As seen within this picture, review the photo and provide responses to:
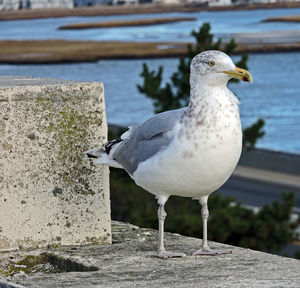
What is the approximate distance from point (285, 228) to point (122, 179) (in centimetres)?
439

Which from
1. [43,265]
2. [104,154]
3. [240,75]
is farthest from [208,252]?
[240,75]

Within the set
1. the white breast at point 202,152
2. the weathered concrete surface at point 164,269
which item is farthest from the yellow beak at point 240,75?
the weathered concrete surface at point 164,269

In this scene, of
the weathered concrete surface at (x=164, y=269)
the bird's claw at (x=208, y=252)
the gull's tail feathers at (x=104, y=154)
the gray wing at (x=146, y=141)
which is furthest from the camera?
the gull's tail feathers at (x=104, y=154)

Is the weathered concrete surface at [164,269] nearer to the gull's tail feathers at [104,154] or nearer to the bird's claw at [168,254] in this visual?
the bird's claw at [168,254]

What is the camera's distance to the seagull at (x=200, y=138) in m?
5.42

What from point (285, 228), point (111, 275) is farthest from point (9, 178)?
point (285, 228)

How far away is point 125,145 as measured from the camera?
6000mm

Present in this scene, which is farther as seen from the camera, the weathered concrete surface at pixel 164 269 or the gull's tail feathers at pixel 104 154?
the gull's tail feathers at pixel 104 154

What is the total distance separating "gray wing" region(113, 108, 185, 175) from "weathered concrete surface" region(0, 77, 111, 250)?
1.02ft

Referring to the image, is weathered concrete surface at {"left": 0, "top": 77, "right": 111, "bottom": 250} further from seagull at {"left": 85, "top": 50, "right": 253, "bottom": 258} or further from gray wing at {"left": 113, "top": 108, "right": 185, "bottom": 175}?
seagull at {"left": 85, "top": 50, "right": 253, "bottom": 258}

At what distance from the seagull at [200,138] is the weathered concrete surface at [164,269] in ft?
0.92

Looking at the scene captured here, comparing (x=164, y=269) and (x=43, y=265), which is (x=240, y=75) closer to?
(x=164, y=269)

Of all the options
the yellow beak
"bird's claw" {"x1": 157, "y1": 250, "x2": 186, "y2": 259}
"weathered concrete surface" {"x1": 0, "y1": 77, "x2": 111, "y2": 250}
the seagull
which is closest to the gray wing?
the seagull

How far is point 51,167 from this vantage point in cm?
605
